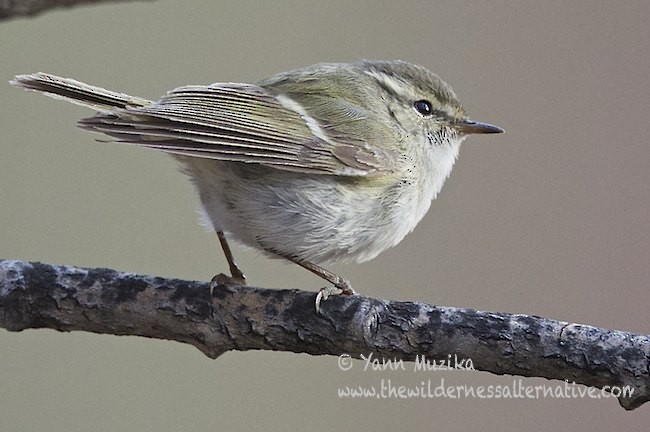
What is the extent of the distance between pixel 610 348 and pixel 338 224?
0.86 metres

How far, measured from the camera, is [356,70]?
2.72 metres

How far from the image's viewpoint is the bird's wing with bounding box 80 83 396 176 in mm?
2010

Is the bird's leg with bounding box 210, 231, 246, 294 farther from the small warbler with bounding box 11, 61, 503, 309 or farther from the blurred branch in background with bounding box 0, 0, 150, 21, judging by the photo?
the blurred branch in background with bounding box 0, 0, 150, 21

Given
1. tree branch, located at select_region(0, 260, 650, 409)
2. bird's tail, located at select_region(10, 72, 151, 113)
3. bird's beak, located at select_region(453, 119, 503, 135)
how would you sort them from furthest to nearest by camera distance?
bird's beak, located at select_region(453, 119, 503, 135), bird's tail, located at select_region(10, 72, 151, 113), tree branch, located at select_region(0, 260, 650, 409)

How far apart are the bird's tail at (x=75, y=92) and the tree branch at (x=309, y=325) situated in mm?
475

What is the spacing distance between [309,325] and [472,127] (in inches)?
41.9

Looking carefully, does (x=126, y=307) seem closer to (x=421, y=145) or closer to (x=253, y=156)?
(x=253, y=156)

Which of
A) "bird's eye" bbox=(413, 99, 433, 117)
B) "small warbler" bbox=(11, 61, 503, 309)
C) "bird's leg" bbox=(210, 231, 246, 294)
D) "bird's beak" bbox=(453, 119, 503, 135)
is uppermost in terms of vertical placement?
"bird's eye" bbox=(413, 99, 433, 117)

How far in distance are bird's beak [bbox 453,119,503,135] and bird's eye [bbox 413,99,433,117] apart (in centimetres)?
10

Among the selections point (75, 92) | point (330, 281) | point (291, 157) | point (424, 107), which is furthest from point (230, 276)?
point (424, 107)

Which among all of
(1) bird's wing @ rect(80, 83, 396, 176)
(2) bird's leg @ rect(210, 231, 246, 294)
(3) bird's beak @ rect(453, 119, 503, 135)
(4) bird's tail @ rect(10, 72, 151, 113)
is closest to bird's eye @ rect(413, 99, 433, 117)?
(3) bird's beak @ rect(453, 119, 503, 135)

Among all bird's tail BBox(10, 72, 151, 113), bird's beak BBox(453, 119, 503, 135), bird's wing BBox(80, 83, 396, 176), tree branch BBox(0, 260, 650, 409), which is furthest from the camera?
bird's beak BBox(453, 119, 503, 135)

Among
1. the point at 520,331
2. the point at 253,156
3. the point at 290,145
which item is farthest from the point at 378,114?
the point at 520,331

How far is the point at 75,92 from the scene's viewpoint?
221 centimetres
